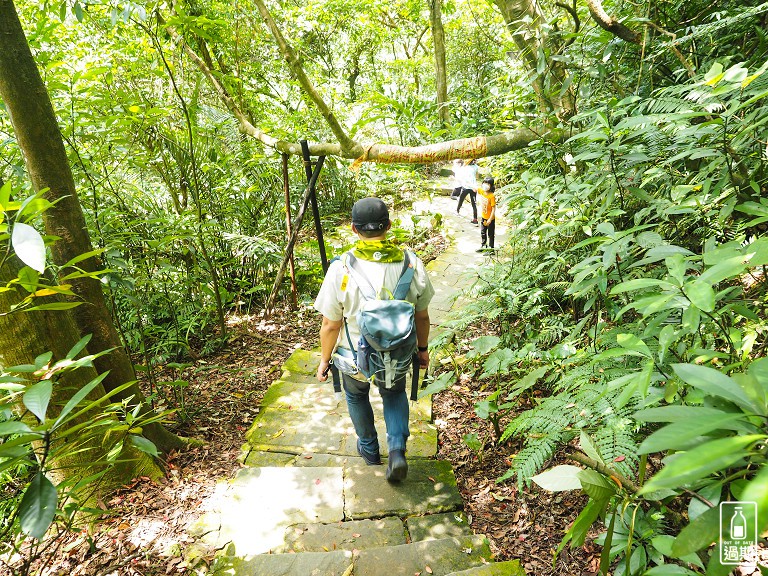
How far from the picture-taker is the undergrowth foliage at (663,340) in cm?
73

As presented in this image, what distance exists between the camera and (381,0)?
40.0 ft

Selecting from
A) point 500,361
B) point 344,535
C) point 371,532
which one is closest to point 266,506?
point 344,535

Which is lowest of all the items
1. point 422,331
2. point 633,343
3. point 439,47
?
point 422,331

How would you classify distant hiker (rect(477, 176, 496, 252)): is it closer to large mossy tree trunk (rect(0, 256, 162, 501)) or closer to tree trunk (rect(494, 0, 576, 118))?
tree trunk (rect(494, 0, 576, 118))

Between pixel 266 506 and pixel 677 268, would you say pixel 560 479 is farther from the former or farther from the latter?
pixel 266 506

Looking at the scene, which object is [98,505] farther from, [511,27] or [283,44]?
[511,27]

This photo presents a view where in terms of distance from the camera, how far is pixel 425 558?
204 cm

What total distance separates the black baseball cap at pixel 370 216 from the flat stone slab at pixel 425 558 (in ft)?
5.52

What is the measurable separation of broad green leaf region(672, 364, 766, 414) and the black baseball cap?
181 cm

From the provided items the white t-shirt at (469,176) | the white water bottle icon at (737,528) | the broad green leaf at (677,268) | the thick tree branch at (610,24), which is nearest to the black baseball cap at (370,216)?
the broad green leaf at (677,268)

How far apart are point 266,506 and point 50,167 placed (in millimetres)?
2150

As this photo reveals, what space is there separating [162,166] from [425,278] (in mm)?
3912

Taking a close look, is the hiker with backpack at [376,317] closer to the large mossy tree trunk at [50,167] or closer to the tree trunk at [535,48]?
the large mossy tree trunk at [50,167]

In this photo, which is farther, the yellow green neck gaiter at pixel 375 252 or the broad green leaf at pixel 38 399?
the yellow green neck gaiter at pixel 375 252
